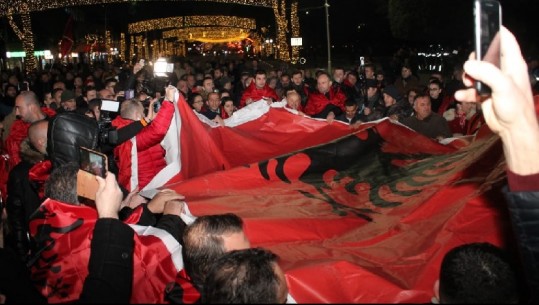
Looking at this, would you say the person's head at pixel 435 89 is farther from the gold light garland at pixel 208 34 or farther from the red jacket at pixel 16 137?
the gold light garland at pixel 208 34

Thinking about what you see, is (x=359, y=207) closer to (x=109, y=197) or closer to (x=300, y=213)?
(x=300, y=213)

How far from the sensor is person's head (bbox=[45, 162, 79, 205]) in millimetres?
3115

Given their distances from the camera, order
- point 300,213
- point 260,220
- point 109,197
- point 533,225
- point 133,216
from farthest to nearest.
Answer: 1. point 300,213
2. point 260,220
3. point 133,216
4. point 109,197
5. point 533,225

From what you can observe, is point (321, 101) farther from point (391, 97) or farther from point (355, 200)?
point (355, 200)

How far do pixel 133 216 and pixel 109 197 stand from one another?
3.09ft

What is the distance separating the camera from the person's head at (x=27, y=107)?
6.14 meters

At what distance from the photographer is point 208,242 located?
2.73 m

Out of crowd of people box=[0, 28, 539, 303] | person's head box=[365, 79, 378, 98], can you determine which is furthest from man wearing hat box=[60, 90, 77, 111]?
person's head box=[365, 79, 378, 98]

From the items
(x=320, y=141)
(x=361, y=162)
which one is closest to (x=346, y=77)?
(x=320, y=141)

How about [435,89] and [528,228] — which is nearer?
[528,228]

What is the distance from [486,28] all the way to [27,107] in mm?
5582

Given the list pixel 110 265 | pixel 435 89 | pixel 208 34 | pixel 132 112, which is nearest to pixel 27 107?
pixel 132 112

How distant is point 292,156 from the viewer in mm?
5148

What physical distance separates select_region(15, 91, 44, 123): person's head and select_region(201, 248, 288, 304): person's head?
4.81m
